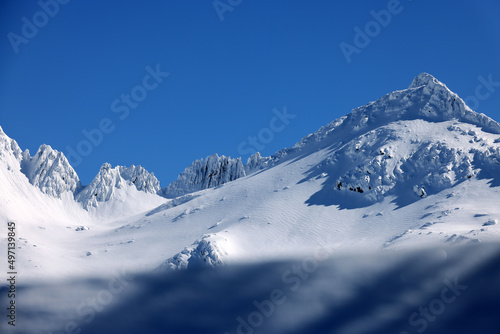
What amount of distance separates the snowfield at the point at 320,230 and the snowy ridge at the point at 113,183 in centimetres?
1324

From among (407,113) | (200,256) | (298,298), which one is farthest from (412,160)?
(200,256)

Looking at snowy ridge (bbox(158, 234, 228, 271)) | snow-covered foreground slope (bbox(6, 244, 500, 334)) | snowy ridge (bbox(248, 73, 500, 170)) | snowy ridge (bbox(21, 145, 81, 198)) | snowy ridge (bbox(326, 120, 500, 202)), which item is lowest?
snow-covered foreground slope (bbox(6, 244, 500, 334))

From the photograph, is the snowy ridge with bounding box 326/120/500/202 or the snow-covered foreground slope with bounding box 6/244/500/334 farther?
the snowy ridge with bounding box 326/120/500/202

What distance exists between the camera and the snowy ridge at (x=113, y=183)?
12850 centimetres

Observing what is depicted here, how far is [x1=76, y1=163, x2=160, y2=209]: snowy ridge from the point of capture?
128 metres

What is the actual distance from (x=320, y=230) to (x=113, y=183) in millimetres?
84004

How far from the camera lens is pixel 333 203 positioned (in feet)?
252

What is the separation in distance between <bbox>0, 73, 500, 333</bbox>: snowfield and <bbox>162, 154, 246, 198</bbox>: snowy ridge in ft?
146

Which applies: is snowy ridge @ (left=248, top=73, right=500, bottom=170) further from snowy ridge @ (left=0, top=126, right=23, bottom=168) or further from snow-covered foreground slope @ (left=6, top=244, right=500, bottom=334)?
snowy ridge @ (left=0, top=126, right=23, bottom=168)

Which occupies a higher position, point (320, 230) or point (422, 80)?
point (422, 80)

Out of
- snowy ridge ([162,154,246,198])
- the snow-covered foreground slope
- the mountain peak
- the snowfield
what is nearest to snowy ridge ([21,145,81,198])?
the snowfield

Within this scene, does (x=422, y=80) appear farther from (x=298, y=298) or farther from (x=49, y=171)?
(x=49, y=171)

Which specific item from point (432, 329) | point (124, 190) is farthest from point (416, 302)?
point (124, 190)

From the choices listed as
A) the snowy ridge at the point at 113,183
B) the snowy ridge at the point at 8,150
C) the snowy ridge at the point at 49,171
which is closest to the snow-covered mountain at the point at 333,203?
the snowy ridge at the point at 8,150
